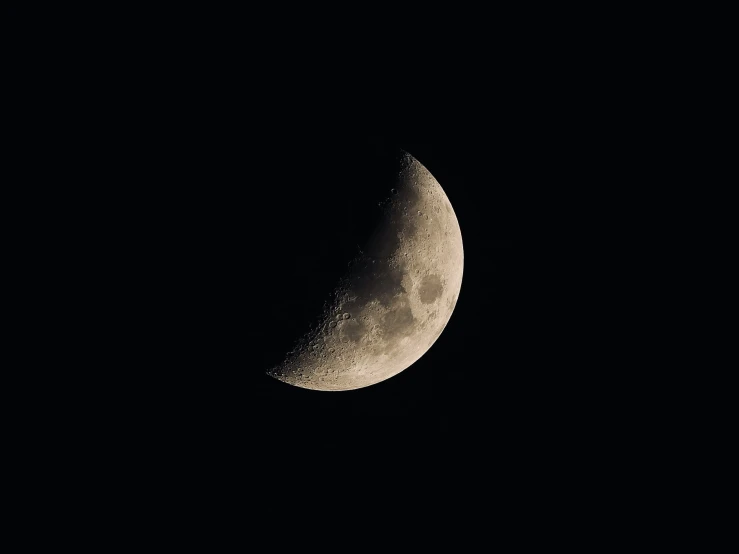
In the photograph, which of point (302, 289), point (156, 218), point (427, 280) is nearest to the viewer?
point (156, 218)

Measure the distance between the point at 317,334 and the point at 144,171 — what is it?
1564 mm

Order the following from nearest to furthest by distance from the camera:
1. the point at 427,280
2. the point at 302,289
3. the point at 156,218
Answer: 1. the point at 156,218
2. the point at 302,289
3. the point at 427,280

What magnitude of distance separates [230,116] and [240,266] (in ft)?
3.30

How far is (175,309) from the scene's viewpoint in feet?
11.2

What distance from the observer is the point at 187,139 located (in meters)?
3.31

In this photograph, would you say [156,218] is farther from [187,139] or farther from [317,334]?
[317,334]

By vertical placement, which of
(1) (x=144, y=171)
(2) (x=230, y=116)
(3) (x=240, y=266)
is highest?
(2) (x=230, y=116)

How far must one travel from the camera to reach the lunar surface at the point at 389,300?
11.8 ft

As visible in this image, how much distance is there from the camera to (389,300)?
3.68 m

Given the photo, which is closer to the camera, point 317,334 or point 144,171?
point 144,171

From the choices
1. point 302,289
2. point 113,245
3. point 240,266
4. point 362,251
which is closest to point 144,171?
point 113,245

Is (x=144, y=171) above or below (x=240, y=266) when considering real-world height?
above

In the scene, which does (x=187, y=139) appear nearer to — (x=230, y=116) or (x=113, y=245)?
(x=230, y=116)

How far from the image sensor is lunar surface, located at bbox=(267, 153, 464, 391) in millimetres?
3609
